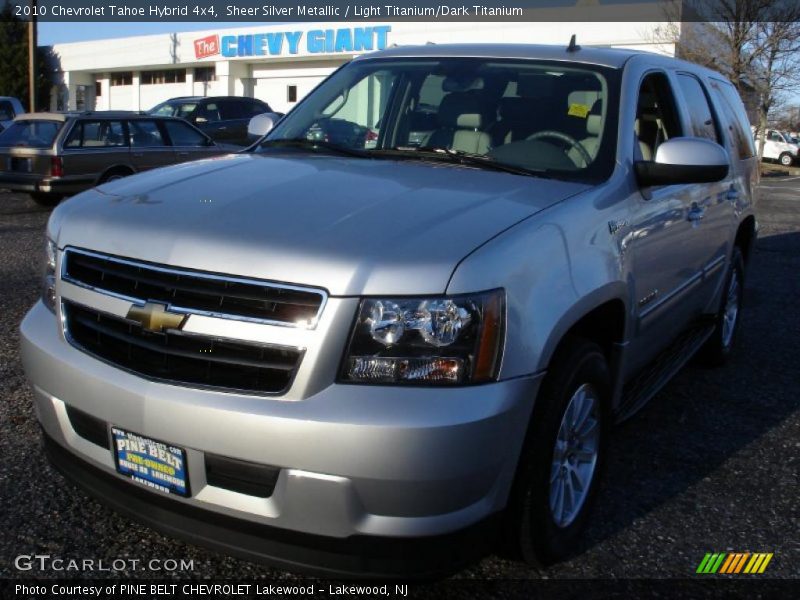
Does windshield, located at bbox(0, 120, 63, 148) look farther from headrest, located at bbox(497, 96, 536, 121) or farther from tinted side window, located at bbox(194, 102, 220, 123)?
headrest, located at bbox(497, 96, 536, 121)

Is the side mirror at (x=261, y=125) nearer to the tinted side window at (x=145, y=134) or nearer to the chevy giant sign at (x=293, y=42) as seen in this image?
the tinted side window at (x=145, y=134)

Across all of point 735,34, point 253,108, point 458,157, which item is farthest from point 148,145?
point 735,34

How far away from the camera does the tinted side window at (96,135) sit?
12398 mm

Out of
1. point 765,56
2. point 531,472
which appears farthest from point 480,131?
point 765,56

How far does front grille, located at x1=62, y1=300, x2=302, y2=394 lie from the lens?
234cm

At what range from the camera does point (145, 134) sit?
1311 cm

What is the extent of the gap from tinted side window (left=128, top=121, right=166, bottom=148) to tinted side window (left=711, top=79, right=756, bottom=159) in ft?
31.1

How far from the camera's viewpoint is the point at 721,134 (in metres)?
5.10

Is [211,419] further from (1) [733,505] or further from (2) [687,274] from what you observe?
(2) [687,274]

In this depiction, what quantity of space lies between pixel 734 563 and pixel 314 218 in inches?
79.7

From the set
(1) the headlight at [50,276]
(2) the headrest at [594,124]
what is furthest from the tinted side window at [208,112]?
(1) the headlight at [50,276]

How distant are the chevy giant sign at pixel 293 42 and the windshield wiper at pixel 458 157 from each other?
30.5m

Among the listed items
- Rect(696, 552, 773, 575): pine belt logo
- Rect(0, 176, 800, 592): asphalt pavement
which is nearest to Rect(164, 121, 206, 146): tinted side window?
Rect(0, 176, 800, 592): asphalt pavement

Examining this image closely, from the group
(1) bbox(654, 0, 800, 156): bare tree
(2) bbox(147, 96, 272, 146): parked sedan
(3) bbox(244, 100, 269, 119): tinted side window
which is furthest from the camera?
(1) bbox(654, 0, 800, 156): bare tree
